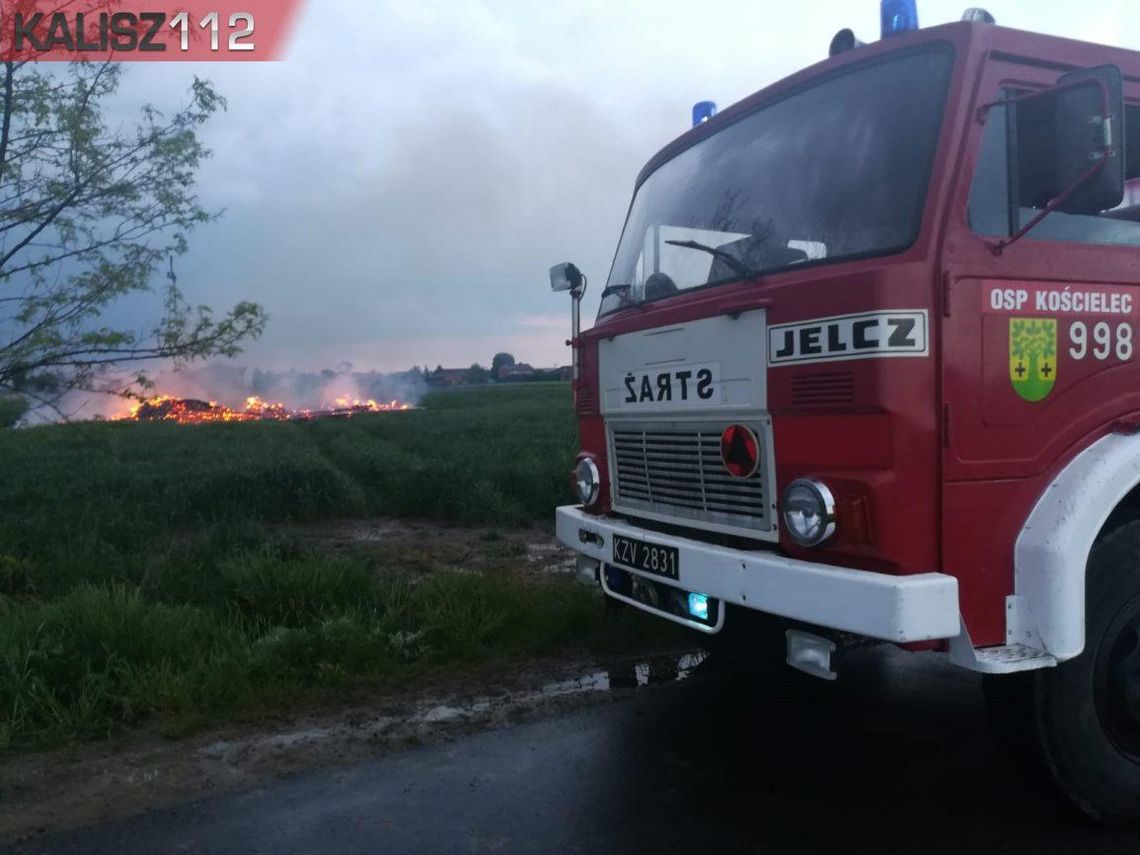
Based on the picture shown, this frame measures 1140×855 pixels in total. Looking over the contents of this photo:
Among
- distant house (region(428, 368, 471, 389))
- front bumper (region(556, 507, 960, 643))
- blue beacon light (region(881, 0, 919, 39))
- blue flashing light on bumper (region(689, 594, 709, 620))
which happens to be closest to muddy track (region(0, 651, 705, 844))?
blue flashing light on bumper (region(689, 594, 709, 620))

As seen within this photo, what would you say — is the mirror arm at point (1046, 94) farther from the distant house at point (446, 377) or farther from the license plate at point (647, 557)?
the distant house at point (446, 377)

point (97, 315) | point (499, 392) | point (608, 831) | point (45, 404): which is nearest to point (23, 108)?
point (97, 315)

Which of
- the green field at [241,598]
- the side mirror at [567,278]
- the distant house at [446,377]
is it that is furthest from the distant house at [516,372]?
the side mirror at [567,278]

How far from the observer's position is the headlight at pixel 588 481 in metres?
Answer: 4.81

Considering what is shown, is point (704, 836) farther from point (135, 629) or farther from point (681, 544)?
point (135, 629)

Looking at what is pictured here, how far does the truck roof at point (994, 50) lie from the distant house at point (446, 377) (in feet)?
181

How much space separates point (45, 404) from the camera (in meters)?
6.11

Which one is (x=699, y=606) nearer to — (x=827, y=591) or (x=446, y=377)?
(x=827, y=591)

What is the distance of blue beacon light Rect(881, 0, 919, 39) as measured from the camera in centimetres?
354

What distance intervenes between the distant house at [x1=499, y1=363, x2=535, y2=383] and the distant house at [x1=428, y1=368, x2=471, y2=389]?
3.10 meters

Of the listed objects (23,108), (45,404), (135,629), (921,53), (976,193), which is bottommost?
(135,629)

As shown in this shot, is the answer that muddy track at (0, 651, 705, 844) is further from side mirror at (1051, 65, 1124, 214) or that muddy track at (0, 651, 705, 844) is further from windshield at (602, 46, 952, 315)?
side mirror at (1051, 65, 1124, 214)

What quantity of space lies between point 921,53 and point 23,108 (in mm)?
5234

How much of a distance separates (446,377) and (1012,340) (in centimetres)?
6000
